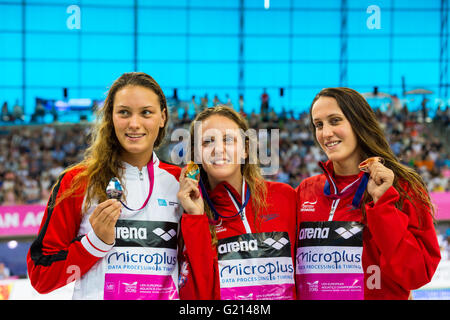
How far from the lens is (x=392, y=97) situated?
1905 cm

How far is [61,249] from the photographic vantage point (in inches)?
89.4

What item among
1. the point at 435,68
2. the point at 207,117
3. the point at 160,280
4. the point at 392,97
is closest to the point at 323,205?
the point at 207,117

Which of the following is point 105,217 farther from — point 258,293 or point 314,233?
point 314,233

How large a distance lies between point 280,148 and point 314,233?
41.6 ft

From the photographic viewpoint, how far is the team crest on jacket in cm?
258

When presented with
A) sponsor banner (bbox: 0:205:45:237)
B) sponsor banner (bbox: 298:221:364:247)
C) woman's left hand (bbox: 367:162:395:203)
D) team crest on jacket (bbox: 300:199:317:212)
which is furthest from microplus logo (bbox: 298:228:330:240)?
sponsor banner (bbox: 0:205:45:237)

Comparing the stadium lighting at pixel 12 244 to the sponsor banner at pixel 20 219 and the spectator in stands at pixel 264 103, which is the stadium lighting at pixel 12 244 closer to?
the sponsor banner at pixel 20 219

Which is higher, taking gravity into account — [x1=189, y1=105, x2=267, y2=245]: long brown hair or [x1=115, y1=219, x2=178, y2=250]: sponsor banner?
[x1=189, y1=105, x2=267, y2=245]: long brown hair

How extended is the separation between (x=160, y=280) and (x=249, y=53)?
60.4 feet

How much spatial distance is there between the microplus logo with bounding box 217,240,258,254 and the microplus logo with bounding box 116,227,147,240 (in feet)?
1.37

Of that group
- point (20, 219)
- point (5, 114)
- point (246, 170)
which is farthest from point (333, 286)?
point (5, 114)

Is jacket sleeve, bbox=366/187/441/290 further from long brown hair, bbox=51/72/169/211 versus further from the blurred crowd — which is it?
the blurred crowd

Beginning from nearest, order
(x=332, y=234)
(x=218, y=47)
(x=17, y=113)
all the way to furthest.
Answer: (x=332, y=234) → (x=17, y=113) → (x=218, y=47)

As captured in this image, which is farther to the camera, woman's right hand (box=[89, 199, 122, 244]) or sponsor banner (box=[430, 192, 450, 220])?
sponsor banner (box=[430, 192, 450, 220])
